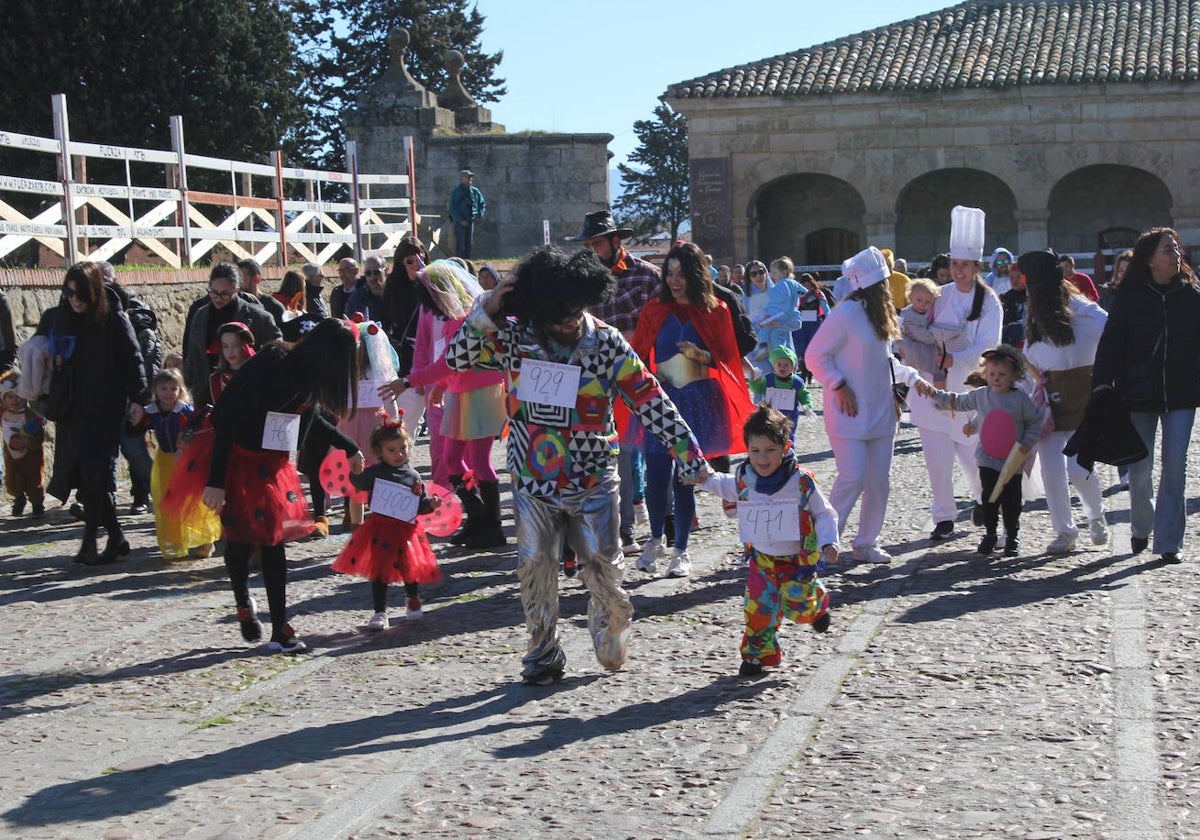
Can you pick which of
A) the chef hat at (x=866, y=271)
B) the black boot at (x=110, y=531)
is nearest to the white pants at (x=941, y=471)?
the chef hat at (x=866, y=271)

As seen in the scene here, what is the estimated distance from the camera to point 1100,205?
40.7 metres

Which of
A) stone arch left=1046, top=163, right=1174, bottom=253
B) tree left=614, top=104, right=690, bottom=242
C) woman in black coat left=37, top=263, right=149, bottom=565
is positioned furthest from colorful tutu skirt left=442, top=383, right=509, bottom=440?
tree left=614, top=104, right=690, bottom=242

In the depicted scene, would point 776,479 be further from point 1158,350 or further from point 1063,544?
point 1063,544

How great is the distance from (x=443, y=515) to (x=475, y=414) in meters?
1.59

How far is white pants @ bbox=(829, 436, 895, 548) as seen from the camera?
8.84 metres

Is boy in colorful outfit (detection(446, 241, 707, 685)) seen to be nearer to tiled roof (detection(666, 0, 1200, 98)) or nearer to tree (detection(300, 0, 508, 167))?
tiled roof (detection(666, 0, 1200, 98))

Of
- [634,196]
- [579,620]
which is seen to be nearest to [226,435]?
[579,620]

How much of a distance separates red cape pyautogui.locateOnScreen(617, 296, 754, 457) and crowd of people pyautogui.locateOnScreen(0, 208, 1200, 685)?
0.6 inches

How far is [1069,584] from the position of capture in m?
8.16

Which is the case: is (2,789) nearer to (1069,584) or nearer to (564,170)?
(1069,584)

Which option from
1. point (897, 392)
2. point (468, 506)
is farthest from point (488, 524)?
point (897, 392)

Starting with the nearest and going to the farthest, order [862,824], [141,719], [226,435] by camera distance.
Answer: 1. [862,824]
2. [141,719]
3. [226,435]

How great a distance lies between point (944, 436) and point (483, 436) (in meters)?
2.66

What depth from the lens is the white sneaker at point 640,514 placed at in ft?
33.3
